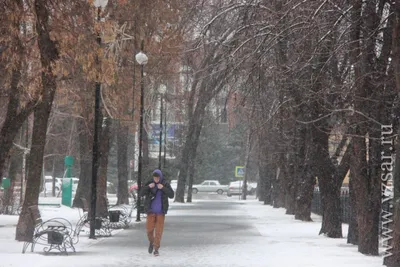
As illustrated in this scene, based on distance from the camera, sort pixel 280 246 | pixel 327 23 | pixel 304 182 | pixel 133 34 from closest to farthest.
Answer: pixel 327 23, pixel 280 246, pixel 133 34, pixel 304 182

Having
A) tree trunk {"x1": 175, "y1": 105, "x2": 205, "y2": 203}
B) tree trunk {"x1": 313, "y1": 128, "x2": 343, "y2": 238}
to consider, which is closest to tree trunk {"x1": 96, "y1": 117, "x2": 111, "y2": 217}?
tree trunk {"x1": 313, "y1": 128, "x2": 343, "y2": 238}

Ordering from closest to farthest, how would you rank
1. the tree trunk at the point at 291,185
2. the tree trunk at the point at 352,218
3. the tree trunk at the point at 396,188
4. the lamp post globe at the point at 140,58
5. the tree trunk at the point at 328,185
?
the tree trunk at the point at 396,188, the tree trunk at the point at 352,218, the tree trunk at the point at 328,185, the lamp post globe at the point at 140,58, the tree trunk at the point at 291,185

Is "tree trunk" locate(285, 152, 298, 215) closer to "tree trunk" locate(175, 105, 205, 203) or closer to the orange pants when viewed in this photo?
"tree trunk" locate(175, 105, 205, 203)

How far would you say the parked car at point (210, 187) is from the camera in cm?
9550

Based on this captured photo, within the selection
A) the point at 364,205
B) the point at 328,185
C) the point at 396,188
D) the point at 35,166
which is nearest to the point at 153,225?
the point at 35,166

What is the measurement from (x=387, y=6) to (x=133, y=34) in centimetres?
938

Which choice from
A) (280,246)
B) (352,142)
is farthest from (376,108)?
(280,246)

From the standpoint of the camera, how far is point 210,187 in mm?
96500

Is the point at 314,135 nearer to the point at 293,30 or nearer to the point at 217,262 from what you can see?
the point at 293,30

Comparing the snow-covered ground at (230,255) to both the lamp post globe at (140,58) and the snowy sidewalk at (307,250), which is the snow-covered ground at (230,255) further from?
the lamp post globe at (140,58)

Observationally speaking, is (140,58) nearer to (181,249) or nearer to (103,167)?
(103,167)

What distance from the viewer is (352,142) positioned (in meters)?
18.8

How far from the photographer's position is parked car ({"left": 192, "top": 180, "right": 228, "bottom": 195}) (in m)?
95.5

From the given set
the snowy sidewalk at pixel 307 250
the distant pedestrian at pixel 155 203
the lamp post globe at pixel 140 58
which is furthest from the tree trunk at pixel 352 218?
the lamp post globe at pixel 140 58
